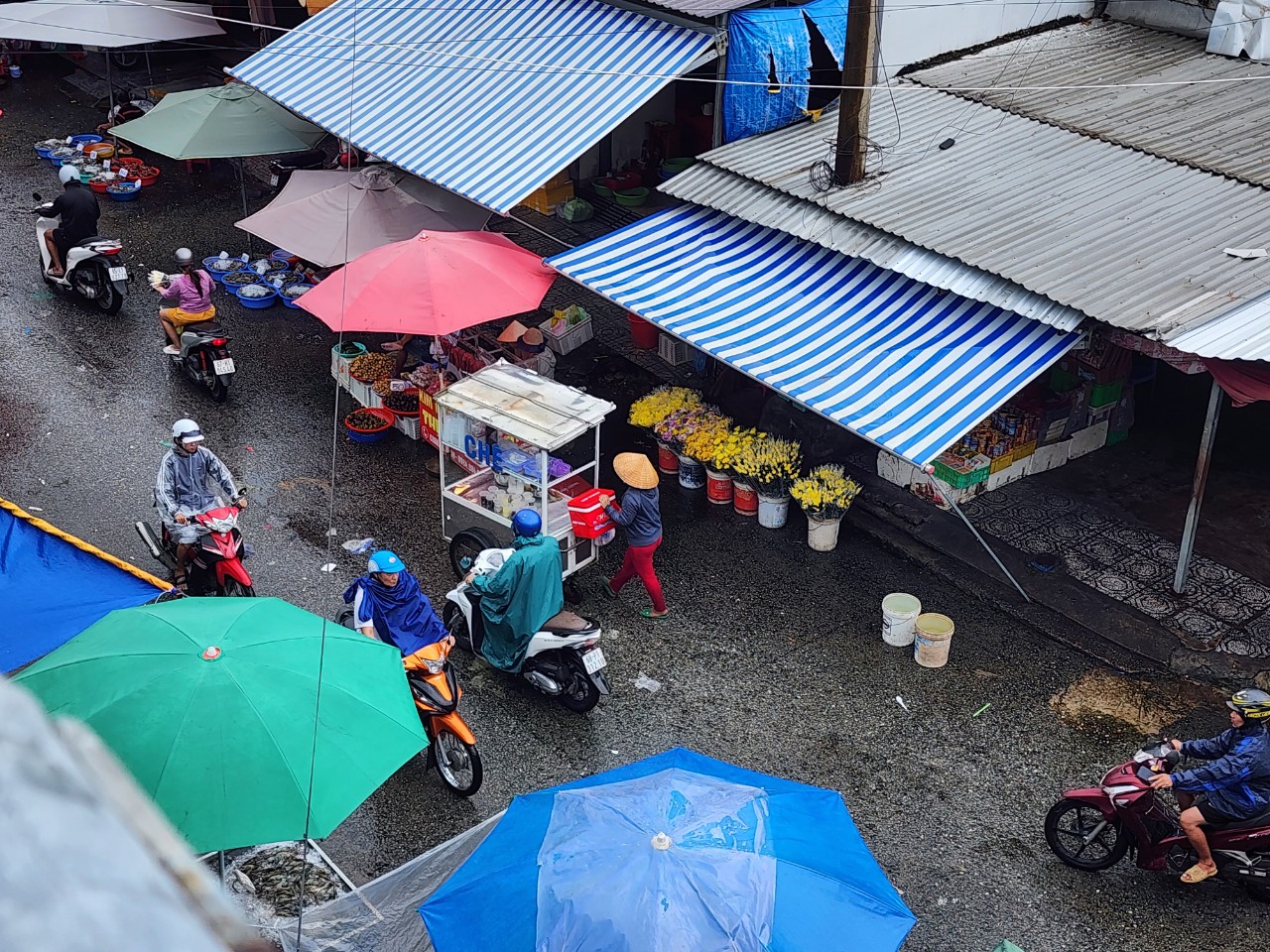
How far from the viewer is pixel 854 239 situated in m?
10.4

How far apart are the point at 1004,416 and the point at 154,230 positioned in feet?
36.7

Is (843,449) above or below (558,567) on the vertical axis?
below

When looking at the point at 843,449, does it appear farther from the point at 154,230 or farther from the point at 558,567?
the point at 154,230

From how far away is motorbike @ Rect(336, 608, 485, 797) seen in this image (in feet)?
25.2

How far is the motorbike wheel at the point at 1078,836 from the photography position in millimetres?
7297

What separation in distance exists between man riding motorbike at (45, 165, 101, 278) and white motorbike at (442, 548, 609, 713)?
8012 millimetres

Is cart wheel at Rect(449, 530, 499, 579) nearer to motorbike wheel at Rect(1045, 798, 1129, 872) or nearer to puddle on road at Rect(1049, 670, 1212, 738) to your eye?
puddle on road at Rect(1049, 670, 1212, 738)

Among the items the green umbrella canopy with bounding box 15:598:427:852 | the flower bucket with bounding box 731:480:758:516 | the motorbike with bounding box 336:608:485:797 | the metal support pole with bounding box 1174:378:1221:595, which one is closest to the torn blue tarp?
the flower bucket with bounding box 731:480:758:516

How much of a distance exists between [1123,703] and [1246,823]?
1906 millimetres

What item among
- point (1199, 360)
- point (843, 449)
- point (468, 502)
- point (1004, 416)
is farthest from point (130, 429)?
point (1199, 360)

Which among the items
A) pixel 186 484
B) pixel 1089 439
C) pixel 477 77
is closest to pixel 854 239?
pixel 1089 439

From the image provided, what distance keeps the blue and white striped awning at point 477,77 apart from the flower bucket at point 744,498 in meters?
3.23

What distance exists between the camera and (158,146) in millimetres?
14977

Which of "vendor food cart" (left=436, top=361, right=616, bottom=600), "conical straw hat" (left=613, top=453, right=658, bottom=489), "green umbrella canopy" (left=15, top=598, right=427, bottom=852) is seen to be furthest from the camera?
"vendor food cart" (left=436, top=361, right=616, bottom=600)
